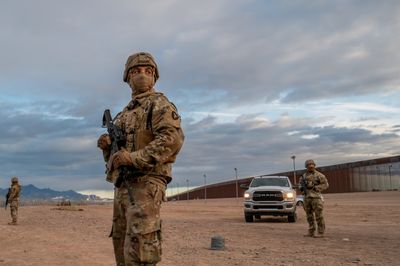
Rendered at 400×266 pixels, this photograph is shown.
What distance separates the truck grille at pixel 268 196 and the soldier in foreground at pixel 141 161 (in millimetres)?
16276

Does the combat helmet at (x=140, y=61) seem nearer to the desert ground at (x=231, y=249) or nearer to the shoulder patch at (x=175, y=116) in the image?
the shoulder patch at (x=175, y=116)

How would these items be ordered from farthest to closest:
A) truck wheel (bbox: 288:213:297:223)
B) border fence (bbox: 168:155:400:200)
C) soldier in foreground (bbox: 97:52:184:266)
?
border fence (bbox: 168:155:400:200), truck wheel (bbox: 288:213:297:223), soldier in foreground (bbox: 97:52:184:266)

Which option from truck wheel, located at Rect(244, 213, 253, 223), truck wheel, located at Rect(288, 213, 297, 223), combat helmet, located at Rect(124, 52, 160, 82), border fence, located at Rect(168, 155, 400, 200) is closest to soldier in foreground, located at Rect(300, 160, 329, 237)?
truck wheel, located at Rect(288, 213, 297, 223)

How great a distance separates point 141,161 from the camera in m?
4.01

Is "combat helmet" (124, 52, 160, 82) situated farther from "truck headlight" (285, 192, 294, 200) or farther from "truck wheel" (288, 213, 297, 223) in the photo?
"truck wheel" (288, 213, 297, 223)

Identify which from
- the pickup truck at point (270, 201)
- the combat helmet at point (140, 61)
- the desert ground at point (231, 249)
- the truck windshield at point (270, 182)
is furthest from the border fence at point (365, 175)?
the combat helmet at point (140, 61)

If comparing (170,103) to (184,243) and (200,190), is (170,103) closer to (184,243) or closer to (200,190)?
(184,243)

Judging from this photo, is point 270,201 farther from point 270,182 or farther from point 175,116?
point 175,116

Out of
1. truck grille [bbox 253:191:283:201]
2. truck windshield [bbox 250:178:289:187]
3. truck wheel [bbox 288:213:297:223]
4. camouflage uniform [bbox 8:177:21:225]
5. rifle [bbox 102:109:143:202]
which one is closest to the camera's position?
rifle [bbox 102:109:143:202]

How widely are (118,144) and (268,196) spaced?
654 inches

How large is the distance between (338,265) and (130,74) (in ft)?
20.8

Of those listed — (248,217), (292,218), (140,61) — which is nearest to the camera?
(140,61)

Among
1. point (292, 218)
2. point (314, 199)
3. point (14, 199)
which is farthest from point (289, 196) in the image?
point (14, 199)

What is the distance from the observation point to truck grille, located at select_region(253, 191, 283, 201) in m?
20.2
